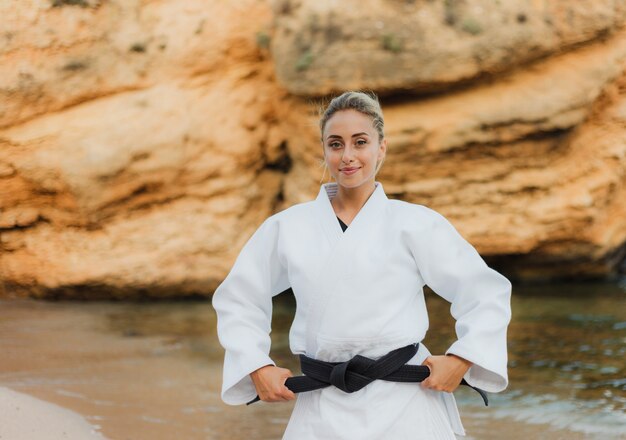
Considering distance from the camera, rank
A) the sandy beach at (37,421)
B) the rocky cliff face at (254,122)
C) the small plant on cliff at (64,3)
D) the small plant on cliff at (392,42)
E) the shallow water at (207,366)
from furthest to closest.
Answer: the small plant on cliff at (64,3) < the rocky cliff face at (254,122) < the small plant on cliff at (392,42) < the shallow water at (207,366) < the sandy beach at (37,421)

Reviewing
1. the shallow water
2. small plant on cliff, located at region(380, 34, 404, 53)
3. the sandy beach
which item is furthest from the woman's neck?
small plant on cliff, located at region(380, 34, 404, 53)

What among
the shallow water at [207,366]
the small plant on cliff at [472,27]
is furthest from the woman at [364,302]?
the small plant on cliff at [472,27]

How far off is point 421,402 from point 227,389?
0.52m

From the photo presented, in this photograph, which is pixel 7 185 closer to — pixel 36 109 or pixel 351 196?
pixel 36 109

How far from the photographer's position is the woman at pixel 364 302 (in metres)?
2.08

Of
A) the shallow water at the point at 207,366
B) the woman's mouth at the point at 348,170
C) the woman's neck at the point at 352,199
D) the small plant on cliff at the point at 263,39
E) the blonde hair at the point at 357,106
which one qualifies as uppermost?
the blonde hair at the point at 357,106

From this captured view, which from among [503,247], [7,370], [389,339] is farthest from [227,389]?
[503,247]

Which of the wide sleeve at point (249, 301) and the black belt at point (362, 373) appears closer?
the black belt at point (362, 373)

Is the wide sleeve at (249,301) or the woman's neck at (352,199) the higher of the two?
the woman's neck at (352,199)

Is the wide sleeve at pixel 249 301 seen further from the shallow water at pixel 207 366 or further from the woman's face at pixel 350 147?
the shallow water at pixel 207 366

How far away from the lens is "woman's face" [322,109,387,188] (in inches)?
86.4

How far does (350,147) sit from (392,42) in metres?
5.49

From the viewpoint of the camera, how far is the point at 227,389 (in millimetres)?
2209

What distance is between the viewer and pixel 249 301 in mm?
2283
